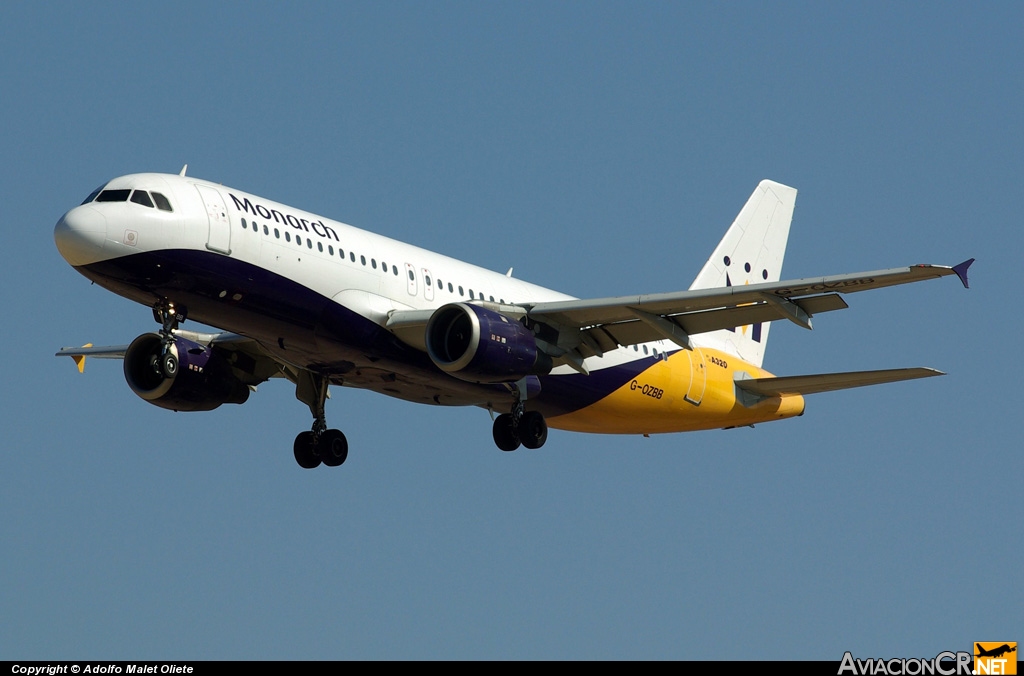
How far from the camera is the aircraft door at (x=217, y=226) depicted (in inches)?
1373

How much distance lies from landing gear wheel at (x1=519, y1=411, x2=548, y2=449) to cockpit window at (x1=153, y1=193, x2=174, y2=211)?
10.7m

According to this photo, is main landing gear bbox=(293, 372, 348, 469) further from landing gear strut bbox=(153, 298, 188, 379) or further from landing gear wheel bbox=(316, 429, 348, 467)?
landing gear strut bbox=(153, 298, 188, 379)

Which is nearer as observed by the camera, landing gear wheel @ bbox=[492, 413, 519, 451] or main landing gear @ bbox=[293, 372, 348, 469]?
landing gear wheel @ bbox=[492, 413, 519, 451]

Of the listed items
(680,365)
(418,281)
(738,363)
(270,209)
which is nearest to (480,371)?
(418,281)

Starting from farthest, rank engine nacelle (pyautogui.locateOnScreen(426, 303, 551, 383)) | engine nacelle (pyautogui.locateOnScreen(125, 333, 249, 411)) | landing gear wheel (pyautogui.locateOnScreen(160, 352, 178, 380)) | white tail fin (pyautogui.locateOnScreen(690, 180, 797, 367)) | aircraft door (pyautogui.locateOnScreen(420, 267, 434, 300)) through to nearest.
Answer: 1. white tail fin (pyautogui.locateOnScreen(690, 180, 797, 367))
2. engine nacelle (pyautogui.locateOnScreen(125, 333, 249, 411))
3. aircraft door (pyautogui.locateOnScreen(420, 267, 434, 300))
4. engine nacelle (pyautogui.locateOnScreen(426, 303, 551, 383))
5. landing gear wheel (pyautogui.locateOnScreen(160, 352, 178, 380))

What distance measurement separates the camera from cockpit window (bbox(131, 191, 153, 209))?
114ft

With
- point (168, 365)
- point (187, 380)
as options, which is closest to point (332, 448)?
point (187, 380)

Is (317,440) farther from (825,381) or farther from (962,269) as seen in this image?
(962,269)

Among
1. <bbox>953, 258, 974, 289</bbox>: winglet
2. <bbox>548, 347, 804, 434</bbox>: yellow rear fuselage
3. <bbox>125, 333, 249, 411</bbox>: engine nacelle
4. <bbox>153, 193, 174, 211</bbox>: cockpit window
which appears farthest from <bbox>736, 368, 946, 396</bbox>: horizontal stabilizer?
<bbox>153, 193, 174, 211</bbox>: cockpit window

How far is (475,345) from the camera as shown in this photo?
120 feet

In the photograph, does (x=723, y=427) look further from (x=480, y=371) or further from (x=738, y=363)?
(x=480, y=371)

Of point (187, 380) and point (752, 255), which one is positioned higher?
point (752, 255)

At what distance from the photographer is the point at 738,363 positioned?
46562 millimetres

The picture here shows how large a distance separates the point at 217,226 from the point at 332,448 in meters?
9.16
